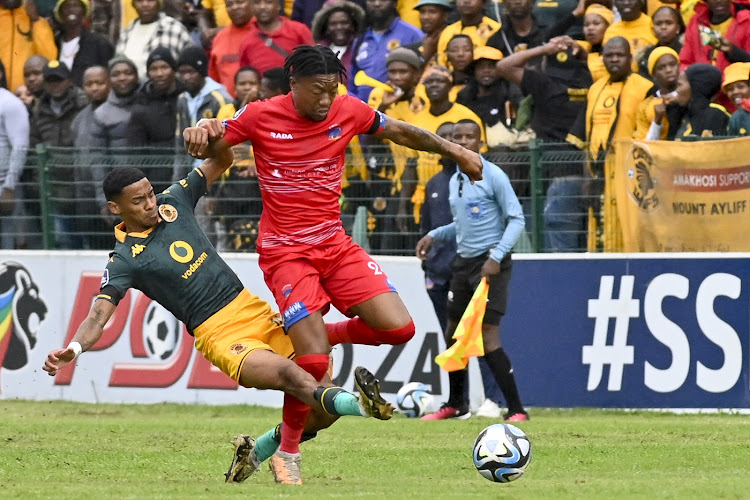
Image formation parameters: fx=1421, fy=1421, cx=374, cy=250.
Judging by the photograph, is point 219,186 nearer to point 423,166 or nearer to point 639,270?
point 423,166

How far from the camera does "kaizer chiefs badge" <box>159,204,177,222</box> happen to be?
9.02 meters

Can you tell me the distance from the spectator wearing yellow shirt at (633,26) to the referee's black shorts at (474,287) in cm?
325

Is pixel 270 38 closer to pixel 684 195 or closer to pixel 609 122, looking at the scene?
pixel 609 122

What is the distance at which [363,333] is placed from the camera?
911cm

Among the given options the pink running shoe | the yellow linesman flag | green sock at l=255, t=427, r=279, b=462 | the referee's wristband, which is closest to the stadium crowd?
the yellow linesman flag

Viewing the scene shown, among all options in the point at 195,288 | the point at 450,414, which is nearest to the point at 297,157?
the point at 195,288

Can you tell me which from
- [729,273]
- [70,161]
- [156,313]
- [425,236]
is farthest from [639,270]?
[70,161]

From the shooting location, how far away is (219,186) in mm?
14961

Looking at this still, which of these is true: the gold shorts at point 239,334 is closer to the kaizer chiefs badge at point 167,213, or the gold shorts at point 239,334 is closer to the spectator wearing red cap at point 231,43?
the kaizer chiefs badge at point 167,213

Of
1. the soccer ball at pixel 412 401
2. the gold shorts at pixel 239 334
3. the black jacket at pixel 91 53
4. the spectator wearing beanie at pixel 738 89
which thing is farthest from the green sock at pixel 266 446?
the black jacket at pixel 91 53

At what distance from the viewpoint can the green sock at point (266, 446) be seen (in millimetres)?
8828

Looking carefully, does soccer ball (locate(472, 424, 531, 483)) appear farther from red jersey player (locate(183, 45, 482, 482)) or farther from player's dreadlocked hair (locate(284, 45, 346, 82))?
player's dreadlocked hair (locate(284, 45, 346, 82))

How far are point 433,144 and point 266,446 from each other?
2.18 m

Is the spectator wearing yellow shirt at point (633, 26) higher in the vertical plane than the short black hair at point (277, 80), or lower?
higher
